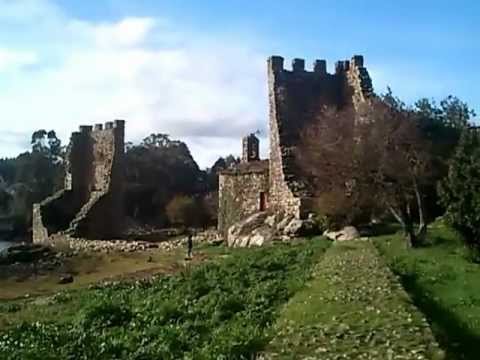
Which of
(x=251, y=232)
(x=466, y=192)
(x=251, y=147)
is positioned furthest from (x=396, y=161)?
(x=251, y=147)

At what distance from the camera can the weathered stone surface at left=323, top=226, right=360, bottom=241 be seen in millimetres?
31172

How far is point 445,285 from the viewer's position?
17.5 m

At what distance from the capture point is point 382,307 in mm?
11180

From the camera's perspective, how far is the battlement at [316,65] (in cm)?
4428

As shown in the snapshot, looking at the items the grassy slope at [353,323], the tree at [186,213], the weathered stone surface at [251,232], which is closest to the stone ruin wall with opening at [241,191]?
the weathered stone surface at [251,232]

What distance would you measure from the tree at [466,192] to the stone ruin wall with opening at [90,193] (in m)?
38.2

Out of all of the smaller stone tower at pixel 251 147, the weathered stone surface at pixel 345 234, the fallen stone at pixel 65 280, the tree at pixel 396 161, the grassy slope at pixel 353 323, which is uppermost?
the smaller stone tower at pixel 251 147

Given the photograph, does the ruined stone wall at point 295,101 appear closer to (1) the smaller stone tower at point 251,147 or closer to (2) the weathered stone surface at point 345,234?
(2) the weathered stone surface at point 345,234

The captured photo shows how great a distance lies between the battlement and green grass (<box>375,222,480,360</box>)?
18.4 metres

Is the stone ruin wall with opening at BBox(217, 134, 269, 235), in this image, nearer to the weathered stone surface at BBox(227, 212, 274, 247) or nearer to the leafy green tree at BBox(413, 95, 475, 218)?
the weathered stone surface at BBox(227, 212, 274, 247)

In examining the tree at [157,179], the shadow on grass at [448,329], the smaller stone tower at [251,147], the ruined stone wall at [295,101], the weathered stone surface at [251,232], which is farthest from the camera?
the tree at [157,179]

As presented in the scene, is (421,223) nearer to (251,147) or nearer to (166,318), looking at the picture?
(166,318)

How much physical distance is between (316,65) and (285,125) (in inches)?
202

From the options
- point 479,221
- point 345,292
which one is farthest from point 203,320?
point 479,221
